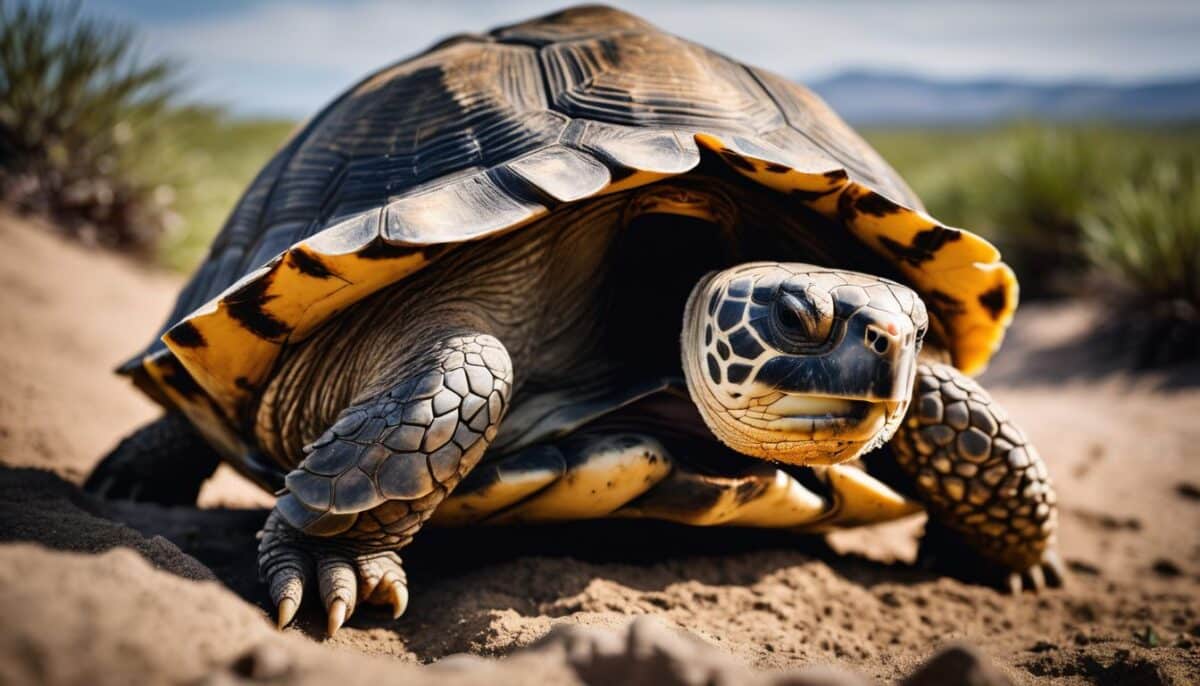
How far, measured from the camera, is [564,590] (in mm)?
2557

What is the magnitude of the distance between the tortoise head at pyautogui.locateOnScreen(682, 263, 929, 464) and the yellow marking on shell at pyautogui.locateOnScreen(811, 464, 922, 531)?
1.45 feet

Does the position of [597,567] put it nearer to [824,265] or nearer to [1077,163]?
[824,265]

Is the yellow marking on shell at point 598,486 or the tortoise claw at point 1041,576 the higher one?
the yellow marking on shell at point 598,486

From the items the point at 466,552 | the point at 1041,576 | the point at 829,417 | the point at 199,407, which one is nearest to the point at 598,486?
the point at 466,552

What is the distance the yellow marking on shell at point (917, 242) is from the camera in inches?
105

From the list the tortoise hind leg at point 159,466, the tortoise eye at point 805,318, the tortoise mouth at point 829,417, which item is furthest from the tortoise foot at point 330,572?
the tortoise hind leg at point 159,466

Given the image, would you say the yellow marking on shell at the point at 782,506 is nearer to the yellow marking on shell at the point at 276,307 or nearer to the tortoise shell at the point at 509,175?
the tortoise shell at the point at 509,175

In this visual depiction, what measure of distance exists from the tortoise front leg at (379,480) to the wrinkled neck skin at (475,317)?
311 mm

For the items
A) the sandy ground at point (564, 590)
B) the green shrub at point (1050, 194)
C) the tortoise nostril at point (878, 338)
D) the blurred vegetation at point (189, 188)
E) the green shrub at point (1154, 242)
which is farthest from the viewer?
the green shrub at point (1050, 194)

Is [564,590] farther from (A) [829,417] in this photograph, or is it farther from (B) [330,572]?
(A) [829,417]

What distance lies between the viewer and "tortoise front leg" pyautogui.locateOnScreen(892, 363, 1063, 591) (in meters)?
2.91

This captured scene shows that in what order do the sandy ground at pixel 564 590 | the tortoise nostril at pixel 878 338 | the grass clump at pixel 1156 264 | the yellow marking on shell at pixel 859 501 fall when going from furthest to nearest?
the grass clump at pixel 1156 264 → the yellow marking on shell at pixel 859 501 → the tortoise nostril at pixel 878 338 → the sandy ground at pixel 564 590

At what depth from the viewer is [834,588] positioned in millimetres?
3008

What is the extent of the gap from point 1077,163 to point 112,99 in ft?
36.0
